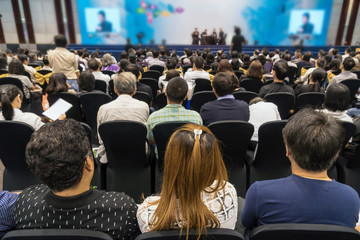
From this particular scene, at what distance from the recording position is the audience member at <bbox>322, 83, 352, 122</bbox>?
7.22ft

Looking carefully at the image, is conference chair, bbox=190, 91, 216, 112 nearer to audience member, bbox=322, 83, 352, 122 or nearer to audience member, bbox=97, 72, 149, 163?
audience member, bbox=97, 72, 149, 163

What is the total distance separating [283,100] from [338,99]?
0.96 meters

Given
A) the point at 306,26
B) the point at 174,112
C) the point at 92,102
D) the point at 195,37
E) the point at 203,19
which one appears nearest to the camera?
the point at 174,112

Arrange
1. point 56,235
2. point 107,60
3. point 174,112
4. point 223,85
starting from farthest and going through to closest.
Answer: point 107,60 → point 223,85 → point 174,112 → point 56,235

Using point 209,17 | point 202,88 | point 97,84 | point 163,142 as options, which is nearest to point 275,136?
point 163,142

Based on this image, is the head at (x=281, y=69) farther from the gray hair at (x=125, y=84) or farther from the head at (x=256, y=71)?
the gray hair at (x=125, y=84)

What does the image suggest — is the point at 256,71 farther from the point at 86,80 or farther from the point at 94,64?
the point at 94,64

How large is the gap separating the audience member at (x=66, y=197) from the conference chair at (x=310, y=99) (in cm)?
299

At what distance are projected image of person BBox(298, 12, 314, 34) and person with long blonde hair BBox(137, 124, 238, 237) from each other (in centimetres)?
1796

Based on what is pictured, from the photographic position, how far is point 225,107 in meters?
2.50

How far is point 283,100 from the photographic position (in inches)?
125

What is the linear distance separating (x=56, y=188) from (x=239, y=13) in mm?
17346

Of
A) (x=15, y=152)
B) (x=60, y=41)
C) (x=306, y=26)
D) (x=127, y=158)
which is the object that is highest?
A: (x=306, y=26)

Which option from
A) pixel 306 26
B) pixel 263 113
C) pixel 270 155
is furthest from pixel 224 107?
pixel 306 26
